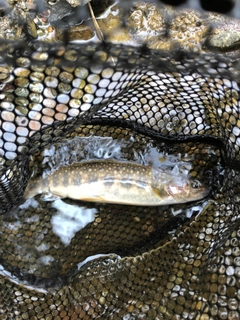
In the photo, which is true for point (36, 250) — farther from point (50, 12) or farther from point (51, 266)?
point (50, 12)

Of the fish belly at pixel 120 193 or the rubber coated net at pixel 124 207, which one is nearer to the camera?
the rubber coated net at pixel 124 207

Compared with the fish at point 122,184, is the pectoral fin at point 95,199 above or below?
below

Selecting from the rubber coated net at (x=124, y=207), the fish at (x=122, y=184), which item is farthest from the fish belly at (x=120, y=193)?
the rubber coated net at (x=124, y=207)

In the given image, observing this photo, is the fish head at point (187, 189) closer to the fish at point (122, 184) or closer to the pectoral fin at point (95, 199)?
the fish at point (122, 184)

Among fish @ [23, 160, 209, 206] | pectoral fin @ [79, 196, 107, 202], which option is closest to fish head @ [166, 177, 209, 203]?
fish @ [23, 160, 209, 206]

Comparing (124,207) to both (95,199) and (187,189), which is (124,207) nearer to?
(95,199)

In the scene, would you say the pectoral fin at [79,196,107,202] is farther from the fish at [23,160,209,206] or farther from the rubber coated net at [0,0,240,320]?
the rubber coated net at [0,0,240,320]
